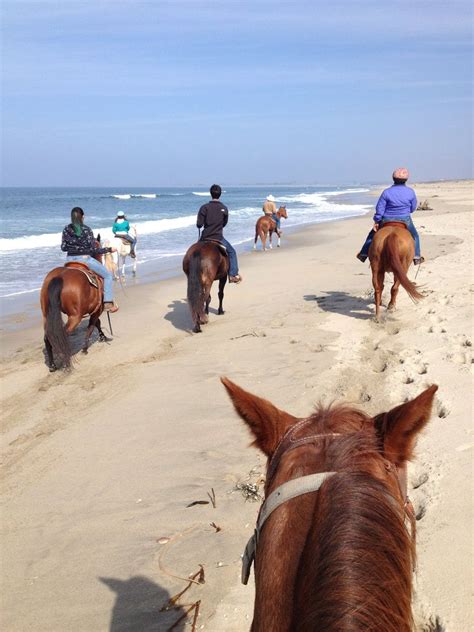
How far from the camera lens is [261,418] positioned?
1.90m

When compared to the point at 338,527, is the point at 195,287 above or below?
below

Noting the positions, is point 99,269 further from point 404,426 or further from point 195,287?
point 404,426

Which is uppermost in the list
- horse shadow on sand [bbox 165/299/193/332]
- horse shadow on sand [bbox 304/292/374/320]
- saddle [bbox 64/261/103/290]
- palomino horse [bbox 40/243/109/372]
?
saddle [bbox 64/261/103/290]

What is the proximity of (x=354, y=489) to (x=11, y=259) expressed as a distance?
20714mm

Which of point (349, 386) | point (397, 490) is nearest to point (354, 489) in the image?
point (397, 490)

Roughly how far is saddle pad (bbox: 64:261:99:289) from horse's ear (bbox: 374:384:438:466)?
777cm

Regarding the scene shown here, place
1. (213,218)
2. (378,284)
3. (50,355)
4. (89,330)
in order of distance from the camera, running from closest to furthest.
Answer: (50,355)
(89,330)
(378,284)
(213,218)

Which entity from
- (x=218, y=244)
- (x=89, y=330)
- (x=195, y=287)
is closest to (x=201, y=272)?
(x=195, y=287)

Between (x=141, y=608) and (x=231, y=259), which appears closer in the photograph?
(x=141, y=608)

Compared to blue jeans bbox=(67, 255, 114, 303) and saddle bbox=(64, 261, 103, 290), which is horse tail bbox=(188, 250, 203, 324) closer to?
blue jeans bbox=(67, 255, 114, 303)

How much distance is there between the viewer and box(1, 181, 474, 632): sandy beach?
324cm

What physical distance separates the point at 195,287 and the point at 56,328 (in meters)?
2.67

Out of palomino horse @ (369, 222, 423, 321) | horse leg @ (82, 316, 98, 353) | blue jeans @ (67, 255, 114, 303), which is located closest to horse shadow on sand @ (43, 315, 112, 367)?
horse leg @ (82, 316, 98, 353)

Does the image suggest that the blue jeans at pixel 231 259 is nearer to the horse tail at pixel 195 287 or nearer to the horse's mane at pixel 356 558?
the horse tail at pixel 195 287
